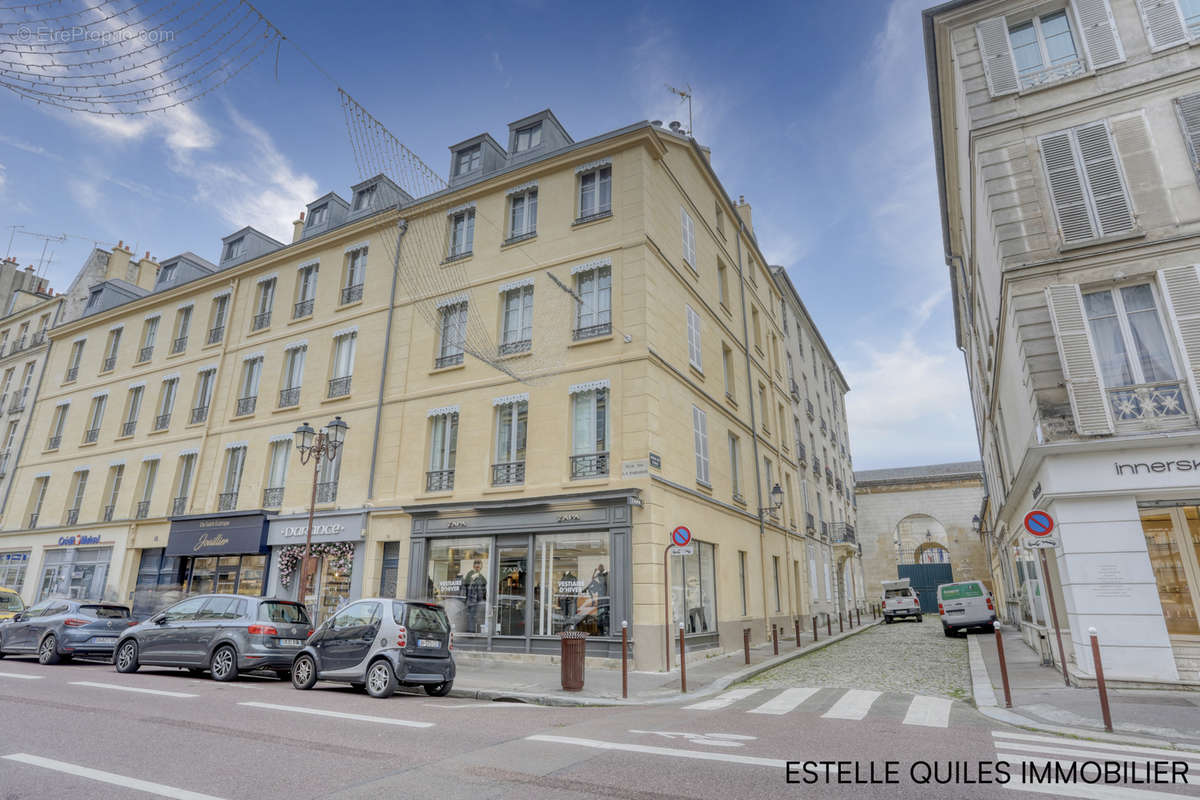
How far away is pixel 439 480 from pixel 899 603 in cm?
2557

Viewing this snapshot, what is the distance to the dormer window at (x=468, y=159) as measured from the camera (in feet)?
62.8

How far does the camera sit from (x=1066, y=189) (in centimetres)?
1074

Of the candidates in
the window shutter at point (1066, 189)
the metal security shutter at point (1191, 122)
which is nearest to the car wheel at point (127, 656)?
the window shutter at point (1066, 189)

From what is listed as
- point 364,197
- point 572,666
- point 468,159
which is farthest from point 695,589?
point 364,197

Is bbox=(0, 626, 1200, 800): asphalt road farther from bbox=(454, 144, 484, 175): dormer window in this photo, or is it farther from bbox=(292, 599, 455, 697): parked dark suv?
bbox=(454, 144, 484, 175): dormer window

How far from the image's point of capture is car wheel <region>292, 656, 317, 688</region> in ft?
33.0

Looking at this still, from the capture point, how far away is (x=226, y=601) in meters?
11.5

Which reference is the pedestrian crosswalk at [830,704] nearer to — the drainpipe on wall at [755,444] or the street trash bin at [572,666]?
the street trash bin at [572,666]

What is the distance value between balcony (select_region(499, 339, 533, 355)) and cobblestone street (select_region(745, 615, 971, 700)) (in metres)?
9.14

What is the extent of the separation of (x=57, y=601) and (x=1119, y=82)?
2456cm

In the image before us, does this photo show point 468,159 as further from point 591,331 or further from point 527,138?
point 591,331

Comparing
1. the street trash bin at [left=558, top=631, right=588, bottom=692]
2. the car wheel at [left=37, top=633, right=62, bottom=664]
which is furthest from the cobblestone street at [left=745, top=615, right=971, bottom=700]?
the car wheel at [left=37, top=633, right=62, bottom=664]

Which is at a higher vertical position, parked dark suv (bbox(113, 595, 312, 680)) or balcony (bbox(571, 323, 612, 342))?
balcony (bbox(571, 323, 612, 342))

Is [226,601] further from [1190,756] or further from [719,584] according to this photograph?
[1190,756]
